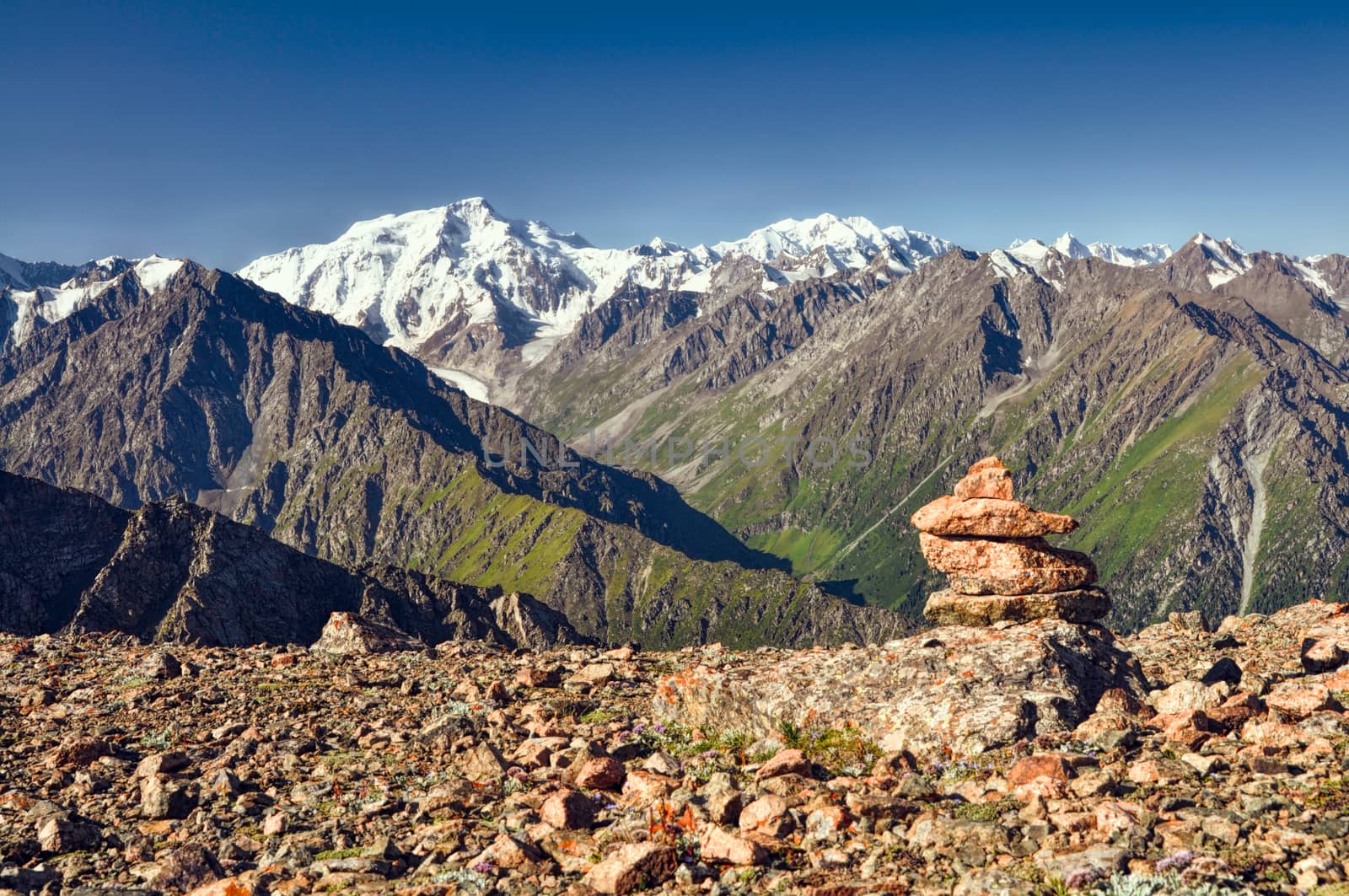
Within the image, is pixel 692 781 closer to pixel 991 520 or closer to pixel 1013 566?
pixel 1013 566

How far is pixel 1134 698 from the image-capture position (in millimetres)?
26000

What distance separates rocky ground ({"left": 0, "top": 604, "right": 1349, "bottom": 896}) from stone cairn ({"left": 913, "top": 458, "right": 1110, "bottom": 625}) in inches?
106

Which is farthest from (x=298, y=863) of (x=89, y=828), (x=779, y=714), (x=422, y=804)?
(x=779, y=714)

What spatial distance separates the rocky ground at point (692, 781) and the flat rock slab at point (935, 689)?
0.33 ft

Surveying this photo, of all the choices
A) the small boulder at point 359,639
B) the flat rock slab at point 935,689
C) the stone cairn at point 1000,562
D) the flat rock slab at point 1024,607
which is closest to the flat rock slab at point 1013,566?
the stone cairn at point 1000,562

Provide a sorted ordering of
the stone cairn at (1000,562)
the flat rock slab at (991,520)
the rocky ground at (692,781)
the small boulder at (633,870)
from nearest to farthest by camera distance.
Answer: the rocky ground at (692,781) < the small boulder at (633,870) < the stone cairn at (1000,562) < the flat rock slab at (991,520)

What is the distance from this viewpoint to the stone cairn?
32312 millimetres

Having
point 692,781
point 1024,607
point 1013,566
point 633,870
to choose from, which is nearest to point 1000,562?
point 1013,566

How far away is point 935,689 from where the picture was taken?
25.2 m

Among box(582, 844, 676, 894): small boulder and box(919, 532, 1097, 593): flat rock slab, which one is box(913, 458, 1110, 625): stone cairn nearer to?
box(919, 532, 1097, 593): flat rock slab

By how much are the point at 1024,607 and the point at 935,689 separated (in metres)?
8.48

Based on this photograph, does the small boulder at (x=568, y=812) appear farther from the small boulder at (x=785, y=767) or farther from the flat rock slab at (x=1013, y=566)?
the flat rock slab at (x=1013, y=566)

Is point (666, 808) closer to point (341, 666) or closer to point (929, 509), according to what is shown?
point (929, 509)

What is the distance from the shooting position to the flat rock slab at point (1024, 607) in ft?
104
